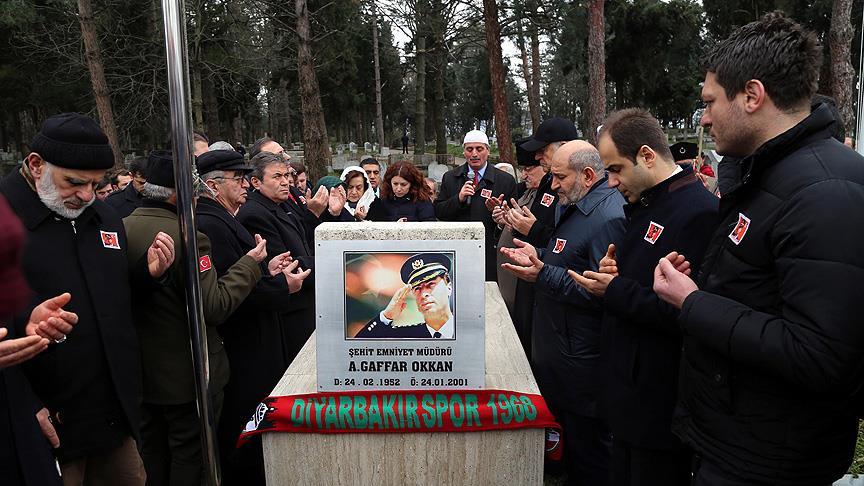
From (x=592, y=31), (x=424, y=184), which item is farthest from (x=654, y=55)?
(x=424, y=184)

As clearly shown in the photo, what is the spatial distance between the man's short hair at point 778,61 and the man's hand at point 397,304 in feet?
→ 4.03

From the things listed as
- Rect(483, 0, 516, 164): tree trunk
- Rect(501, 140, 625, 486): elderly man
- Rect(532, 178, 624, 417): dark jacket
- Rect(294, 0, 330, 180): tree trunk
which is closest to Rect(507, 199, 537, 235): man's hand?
Rect(501, 140, 625, 486): elderly man

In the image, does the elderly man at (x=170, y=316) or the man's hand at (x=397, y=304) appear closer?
the man's hand at (x=397, y=304)

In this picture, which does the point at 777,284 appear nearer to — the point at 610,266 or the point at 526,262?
the point at 610,266

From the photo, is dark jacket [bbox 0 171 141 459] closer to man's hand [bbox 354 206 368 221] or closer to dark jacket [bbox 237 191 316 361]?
dark jacket [bbox 237 191 316 361]

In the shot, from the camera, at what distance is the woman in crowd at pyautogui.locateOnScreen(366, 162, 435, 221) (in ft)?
20.8

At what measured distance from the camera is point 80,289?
2576 mm

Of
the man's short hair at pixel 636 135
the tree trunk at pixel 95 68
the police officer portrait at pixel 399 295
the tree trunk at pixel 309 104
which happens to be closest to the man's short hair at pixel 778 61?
the man's short hair at pixel 636 135

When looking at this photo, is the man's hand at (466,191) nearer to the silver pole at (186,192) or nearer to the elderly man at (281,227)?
the elderly man at (281,227)

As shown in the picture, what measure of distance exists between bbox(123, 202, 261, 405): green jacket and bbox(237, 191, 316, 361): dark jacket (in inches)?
28.3

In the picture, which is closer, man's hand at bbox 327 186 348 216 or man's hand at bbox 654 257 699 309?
man's hand at bbox 654 257 699 309

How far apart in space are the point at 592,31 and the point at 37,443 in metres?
16.4

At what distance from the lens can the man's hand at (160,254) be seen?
2805 mm

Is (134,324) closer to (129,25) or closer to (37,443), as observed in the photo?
(37,443)
